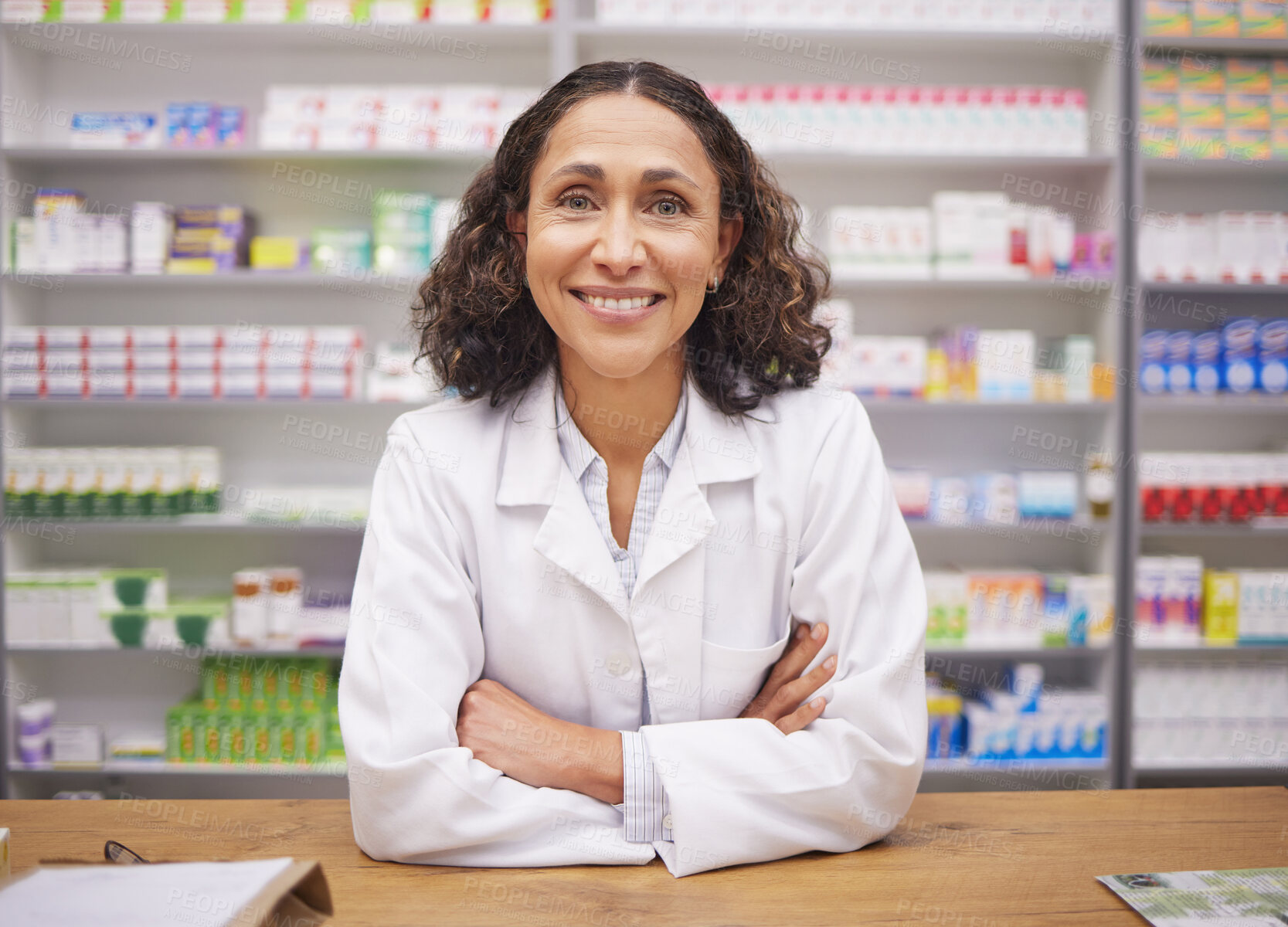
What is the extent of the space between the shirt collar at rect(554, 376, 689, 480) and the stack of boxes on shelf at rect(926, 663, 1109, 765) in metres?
2.09

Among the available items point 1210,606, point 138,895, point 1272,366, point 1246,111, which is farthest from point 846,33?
point 138,895

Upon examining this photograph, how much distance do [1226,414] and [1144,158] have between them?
1.10 metres

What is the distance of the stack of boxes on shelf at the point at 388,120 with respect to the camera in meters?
3.01

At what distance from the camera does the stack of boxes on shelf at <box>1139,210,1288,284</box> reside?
3.10 m

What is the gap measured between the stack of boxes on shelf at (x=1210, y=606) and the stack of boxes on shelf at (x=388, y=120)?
2743 mm

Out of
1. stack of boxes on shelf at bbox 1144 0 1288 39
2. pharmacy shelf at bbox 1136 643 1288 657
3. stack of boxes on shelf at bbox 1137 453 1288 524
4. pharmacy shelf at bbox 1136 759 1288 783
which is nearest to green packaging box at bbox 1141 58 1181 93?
Result: stack of boxes on shelf at bbox 1144 0 1288 39

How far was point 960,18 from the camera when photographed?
3.04 m

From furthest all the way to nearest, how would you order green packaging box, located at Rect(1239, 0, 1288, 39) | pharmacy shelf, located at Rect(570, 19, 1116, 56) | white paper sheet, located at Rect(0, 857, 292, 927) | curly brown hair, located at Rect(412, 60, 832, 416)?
green packaging box, located at Rect(1239, 0, 1288, 39) → pharmacy shelf, located at Rect(570, 19, 1116, 56) → curly brown hair, located at Rect(412, 60, 832, 416) → white paper sheet, located at Rect(0, 857, 292, 927)

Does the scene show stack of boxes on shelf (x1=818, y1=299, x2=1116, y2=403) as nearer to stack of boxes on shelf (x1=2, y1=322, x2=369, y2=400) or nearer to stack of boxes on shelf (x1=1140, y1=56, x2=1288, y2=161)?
stack of boxes on shelf (x1=1140, y1=56, x2=1288, y2=161)

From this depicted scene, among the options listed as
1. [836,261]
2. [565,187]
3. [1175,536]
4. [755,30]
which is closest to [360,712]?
[565,187]

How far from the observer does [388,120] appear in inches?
119

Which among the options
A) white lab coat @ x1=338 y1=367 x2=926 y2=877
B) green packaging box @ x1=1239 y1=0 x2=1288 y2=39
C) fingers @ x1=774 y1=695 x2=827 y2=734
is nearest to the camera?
white lab coat @ x1=338 y1=367 x2=926 y2=877

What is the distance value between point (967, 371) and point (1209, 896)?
237 cm

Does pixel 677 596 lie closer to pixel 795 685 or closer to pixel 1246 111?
pixel 795 685
